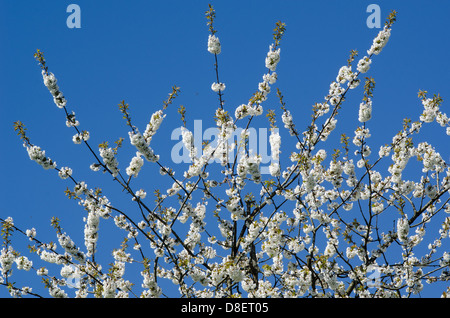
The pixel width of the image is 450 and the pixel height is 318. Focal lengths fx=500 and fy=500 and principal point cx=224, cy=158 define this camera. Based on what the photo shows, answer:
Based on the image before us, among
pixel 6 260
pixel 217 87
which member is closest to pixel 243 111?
pixel 217 87

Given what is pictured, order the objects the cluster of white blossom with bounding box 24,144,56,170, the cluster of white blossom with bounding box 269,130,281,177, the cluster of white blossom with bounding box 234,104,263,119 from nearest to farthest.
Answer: the cluster of white blossom with bounding box 24,144,56,170 → the cluster of white blossom with bounding box 234,104,263,119 → the cluster of white blossom with bounding box 269,130,281,177

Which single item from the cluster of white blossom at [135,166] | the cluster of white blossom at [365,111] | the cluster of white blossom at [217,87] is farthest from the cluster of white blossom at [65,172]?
the cluster of white blossom at [365,111]

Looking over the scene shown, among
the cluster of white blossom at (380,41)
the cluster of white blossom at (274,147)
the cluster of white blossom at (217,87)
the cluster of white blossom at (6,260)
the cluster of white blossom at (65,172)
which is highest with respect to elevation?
the cluster of white blossom at (380,41)

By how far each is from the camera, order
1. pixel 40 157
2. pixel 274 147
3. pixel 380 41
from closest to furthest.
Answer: pixel 40 157, pixel 380 41, pixel 274 147

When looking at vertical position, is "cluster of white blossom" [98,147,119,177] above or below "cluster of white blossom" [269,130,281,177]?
below

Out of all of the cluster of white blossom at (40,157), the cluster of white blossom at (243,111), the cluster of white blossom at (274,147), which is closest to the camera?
the cluster of white blossom at (40,157)

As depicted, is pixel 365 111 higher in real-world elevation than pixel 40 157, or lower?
higher

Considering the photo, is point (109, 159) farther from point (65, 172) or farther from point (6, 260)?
point (6, 260)

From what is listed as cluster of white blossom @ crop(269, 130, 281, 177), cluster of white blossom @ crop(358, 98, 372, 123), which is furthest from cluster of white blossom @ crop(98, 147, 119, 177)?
cluster of white blossom @ crop(358, 98, 372, 123)

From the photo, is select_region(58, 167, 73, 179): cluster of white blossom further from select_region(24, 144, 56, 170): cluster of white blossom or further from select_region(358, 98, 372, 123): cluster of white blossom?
select_region(358, 98, 372, 123): cluster of white blossom

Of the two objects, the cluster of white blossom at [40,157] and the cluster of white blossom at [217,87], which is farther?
the cluster of white blossom at [217,87]

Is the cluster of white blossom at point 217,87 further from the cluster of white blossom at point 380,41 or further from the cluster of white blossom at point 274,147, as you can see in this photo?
the cluster of white blossom at point 380,41
